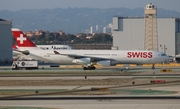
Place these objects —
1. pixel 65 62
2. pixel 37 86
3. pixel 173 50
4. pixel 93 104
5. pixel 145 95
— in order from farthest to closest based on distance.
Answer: pixel 173 50, pixel 65 62, pixel 37 86, pixel 145 95, pixel 93 104

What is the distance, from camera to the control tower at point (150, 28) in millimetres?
149262

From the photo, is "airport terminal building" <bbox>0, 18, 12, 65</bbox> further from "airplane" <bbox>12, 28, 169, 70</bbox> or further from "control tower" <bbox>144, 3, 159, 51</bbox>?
"control tower" <bbox>144, 3, 159, 51</bbox>

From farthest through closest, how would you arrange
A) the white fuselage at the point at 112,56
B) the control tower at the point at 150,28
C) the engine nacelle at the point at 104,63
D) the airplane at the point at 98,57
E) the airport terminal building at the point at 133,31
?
the airport terminal building at the point at 133,31, the control tower at the point at 150,28, the white fuselage at the point at 112,56, the airplane at the point at 98,57, the engine nacelle at the point at 104,63

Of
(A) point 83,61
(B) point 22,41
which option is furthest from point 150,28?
(A) point 83,61

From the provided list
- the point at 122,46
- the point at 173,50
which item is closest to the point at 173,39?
the point at 173,50

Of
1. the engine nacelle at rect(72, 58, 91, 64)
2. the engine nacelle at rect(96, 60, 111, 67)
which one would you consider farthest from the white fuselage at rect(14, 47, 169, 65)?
the engine nacelle at rect(96, 60, 111, 67)

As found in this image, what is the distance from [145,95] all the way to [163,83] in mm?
12612

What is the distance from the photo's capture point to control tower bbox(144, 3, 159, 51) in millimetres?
149262

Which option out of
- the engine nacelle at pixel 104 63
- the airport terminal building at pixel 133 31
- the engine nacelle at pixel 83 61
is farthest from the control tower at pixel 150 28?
the engine nacelle at pixel 83 61

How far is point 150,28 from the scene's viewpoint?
499 feet

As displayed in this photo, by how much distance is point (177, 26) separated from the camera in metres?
163

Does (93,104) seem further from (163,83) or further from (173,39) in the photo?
(173,39)

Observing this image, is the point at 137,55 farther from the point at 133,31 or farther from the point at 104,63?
the point at 133,31

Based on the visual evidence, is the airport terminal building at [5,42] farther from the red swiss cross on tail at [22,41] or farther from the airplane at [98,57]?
the airplane at [98,57]
